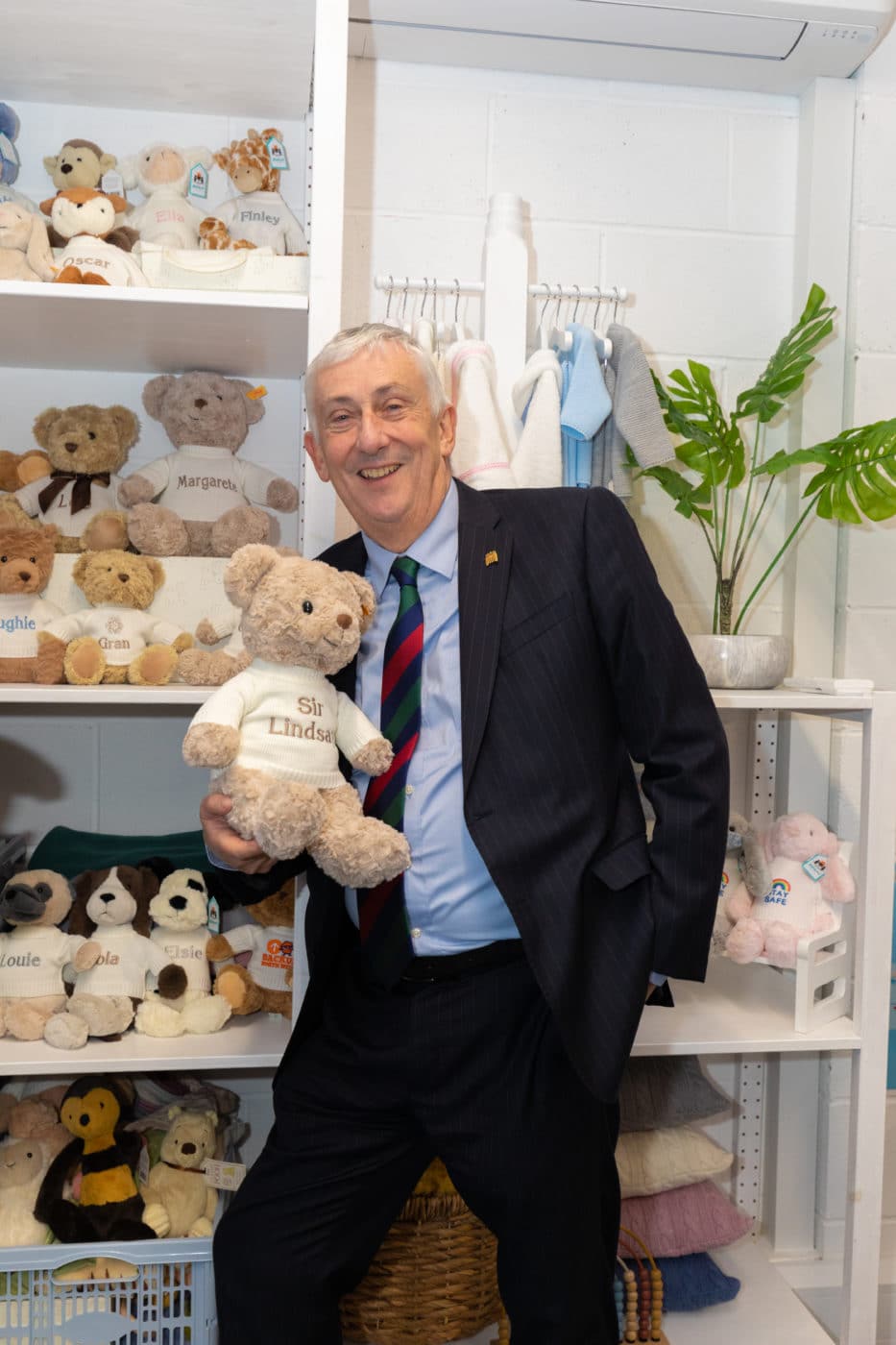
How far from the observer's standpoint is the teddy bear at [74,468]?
1767 millimetres

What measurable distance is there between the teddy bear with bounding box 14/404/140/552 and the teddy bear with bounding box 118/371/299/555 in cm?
5

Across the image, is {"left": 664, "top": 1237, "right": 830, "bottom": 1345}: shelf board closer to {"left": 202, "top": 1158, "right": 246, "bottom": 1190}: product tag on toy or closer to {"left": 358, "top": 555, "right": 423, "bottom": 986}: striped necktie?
{"left": 202, "top": 1158, "right": 246, "bottom": 1190}: product tag on toy

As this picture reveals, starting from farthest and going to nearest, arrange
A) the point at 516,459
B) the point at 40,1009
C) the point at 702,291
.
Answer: the point at 702,291 → the point at 516,459 → the point at 40,1009

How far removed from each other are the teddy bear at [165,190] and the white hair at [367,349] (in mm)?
498

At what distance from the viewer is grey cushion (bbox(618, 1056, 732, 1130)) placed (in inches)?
71.4

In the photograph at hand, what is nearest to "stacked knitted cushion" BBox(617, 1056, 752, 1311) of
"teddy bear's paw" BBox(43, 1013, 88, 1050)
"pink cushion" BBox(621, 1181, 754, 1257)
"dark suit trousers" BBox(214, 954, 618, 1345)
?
"pink cushion" BBox(621, 1181, 754, 1257)

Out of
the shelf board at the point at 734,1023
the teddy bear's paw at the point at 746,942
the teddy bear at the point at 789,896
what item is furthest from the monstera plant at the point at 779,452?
the shelf board at the point at 734,1023

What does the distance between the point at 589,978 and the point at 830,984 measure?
751 millimetres

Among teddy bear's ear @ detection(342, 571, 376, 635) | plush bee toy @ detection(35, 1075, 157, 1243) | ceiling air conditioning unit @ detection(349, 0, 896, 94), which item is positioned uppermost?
ceiling air conditioning unit @ detection(349, 0, 896, 94)

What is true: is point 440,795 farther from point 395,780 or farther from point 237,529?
point 237,529

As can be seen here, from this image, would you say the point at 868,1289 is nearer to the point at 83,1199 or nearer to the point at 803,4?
the point at 83,1199

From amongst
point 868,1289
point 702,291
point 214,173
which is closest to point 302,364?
point 214,173

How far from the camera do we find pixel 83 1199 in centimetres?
159

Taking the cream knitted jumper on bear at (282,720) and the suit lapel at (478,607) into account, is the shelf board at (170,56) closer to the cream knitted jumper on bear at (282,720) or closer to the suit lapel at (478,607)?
the suit lapel at (478,607)
